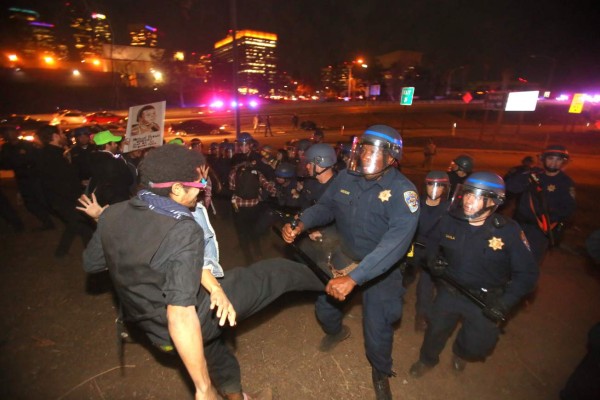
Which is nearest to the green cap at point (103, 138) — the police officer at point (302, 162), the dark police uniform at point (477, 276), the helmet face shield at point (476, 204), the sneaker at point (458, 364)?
the police officer at point (302, 162)

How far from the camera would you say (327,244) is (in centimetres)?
346

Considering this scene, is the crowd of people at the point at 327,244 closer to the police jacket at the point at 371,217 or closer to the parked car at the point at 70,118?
the police jacket at the point at 371,217

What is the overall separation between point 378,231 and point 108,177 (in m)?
4.00

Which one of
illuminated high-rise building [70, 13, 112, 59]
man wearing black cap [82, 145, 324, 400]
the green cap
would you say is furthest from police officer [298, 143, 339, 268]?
illuminated high-rise building [70, 13, 112, 59]

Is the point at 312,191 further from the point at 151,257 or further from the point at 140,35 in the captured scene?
the point at 140,35

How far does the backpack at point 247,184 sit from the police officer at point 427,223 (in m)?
2.60

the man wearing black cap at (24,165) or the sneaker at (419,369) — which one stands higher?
the man wearing black cap at (24,165)

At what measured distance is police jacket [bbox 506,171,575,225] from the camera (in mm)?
4344

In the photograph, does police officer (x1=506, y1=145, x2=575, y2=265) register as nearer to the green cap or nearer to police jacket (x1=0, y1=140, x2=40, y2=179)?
the green cap

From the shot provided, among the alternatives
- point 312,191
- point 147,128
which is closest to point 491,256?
point 312,191

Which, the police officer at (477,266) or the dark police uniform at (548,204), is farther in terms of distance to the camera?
the dark police uniform at (548,204)

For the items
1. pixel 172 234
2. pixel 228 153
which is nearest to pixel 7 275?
pixel 228 153

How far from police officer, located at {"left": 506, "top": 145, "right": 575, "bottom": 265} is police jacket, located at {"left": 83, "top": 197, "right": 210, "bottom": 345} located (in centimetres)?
446

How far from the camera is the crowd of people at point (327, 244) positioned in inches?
75.3
